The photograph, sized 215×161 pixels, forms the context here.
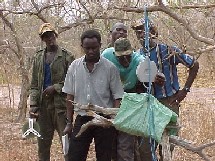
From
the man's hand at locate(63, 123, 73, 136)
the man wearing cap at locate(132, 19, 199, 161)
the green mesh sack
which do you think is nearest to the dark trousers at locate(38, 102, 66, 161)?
the man's hand at locate(63, 123, 73, 136)

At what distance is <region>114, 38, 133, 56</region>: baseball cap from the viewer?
3.61m

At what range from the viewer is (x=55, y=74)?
4.34m

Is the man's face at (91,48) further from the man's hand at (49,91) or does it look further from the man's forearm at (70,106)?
the man's hand at (49,91)

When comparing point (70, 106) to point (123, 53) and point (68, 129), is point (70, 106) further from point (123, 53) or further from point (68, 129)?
point (123, 53)

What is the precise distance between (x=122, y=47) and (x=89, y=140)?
0.83 metres

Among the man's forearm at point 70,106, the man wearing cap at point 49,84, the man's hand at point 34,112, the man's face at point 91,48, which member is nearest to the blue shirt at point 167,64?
the man's face at point 91,48

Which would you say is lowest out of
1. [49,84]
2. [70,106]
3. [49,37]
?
[70,106]

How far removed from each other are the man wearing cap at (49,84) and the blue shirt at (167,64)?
0.84m

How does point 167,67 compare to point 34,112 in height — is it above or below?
above

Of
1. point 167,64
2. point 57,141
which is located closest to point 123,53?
point 167,64

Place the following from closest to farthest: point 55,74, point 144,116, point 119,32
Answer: point 144,116
point 119,32
point 55,74

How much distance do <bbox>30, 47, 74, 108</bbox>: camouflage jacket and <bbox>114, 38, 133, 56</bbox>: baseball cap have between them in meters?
0.84

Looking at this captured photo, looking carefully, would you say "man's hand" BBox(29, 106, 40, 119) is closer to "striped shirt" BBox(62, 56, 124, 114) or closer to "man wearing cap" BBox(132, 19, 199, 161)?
"striped shirt" BBox(62, 56, 124, 114)

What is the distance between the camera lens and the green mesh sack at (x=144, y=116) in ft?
9.00
